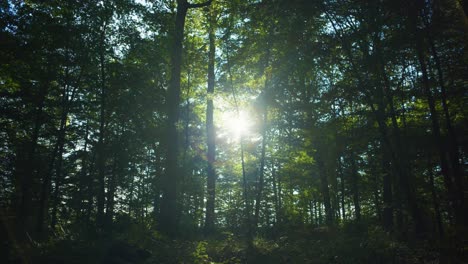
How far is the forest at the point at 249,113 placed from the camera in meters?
8.20

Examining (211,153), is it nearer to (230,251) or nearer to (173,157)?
(173,157)

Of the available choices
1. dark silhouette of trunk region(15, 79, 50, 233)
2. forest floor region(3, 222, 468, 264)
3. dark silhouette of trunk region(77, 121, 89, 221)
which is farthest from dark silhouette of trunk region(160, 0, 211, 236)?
dark silhouette of trunk region(77, 121, 89, 221)

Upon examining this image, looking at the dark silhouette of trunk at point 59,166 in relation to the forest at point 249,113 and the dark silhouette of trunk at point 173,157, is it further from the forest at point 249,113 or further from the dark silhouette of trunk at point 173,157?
the dark silhouette of trunk at point 173,157

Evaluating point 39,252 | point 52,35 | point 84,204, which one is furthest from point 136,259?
point 84,204

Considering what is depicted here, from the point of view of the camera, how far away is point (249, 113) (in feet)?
43.5

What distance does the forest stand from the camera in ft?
26.9

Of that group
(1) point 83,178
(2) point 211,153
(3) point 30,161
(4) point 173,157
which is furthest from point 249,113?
(1) point 83,178

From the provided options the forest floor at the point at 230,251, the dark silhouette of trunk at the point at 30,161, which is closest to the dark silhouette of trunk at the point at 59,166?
the dark silhouette of trunk at the point at 30,161

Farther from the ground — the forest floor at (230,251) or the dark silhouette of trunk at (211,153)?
the dark silhouette of trunk at (211,153)

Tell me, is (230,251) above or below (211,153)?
below

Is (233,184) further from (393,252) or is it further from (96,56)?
(393,252)

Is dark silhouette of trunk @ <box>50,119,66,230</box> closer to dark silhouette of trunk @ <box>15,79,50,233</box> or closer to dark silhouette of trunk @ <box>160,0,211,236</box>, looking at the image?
dark silhouette of trunk @ <box>15,79,50,233</box>

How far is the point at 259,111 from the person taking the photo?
12797 mm

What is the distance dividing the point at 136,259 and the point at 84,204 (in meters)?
18.2
